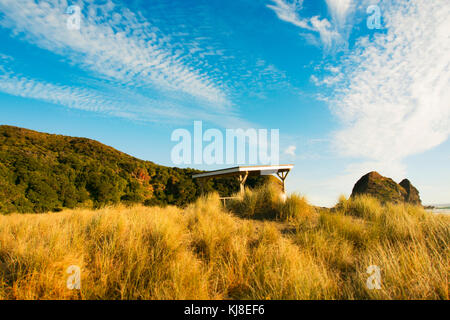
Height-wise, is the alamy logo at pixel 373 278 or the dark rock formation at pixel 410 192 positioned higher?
the dark rock formation at pixel 410 192

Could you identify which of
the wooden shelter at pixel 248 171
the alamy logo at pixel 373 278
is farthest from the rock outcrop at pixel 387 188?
the alamy logo at pixel 373 278

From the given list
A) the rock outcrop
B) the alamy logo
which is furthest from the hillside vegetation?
the rock outcrop

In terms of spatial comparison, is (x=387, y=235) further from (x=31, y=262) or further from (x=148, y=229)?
(x=31, y=262)

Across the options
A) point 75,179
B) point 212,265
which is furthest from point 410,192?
point 75,179

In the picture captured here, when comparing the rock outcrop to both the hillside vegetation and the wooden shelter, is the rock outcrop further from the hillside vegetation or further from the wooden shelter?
the hillside vegetation

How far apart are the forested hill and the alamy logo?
10.9m

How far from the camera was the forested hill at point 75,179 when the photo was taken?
8.62 metres

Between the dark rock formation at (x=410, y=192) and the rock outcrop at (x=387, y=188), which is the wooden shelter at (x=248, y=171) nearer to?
the rock outcrop at (x=387, y=188)

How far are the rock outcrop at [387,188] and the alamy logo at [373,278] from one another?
47.6 ft

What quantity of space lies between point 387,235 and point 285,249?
8.13ft

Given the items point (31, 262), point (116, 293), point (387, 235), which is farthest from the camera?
point (387, 235)
